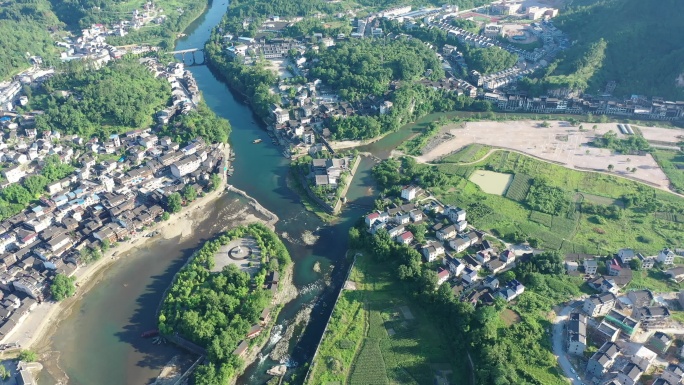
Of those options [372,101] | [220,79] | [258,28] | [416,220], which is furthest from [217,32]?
[416,220]

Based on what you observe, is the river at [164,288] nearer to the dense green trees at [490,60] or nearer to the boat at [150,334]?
the boat at [150,334]

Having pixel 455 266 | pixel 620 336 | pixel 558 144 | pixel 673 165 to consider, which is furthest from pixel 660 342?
pixel 558 144

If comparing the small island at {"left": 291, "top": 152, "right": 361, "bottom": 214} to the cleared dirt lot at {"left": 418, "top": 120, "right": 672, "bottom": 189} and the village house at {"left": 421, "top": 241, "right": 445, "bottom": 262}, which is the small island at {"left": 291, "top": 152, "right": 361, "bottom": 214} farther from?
the village house at {"left": 421, "top": 241, "right": 445, "bottom": 262}

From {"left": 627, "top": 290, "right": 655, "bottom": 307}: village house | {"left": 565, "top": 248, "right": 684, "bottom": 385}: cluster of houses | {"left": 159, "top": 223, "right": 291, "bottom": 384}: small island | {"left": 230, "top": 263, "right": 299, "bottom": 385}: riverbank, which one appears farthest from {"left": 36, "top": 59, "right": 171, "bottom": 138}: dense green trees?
{"left": 627, "top": 290, "right": 655, "bottom": 307}: village house

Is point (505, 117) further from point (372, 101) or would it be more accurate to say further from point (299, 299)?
point (299, 299)

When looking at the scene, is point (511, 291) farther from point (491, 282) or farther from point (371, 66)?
point (371, 66)

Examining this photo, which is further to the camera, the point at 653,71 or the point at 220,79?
the point at 220,79
